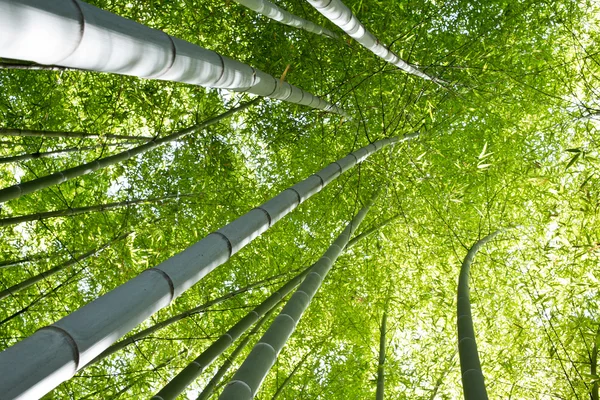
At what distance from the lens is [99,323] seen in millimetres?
1085

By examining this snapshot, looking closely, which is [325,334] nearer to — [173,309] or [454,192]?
[173,309]

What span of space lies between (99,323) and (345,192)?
3.38 meters

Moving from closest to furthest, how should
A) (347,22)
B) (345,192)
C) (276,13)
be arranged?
(347,22)
(276,13)
(345,192)

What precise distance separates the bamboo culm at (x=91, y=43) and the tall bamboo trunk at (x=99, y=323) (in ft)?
1.88

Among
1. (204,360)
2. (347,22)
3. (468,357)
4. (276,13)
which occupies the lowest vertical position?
(204,360)

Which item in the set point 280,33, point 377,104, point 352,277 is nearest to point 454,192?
point 377,104

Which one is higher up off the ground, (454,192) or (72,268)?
(454,192)

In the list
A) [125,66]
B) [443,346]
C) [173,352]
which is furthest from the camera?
[443,346]

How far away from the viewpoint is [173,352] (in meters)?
4.45

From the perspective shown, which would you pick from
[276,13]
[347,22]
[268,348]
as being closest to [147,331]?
[268,348]

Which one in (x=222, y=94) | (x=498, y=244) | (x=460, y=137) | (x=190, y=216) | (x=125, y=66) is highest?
(x=460, y=137)

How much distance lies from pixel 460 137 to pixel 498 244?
4.55ft

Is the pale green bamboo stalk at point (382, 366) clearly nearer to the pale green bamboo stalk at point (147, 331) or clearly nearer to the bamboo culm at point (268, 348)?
the pale green bamboo stalk at point (147, 331)

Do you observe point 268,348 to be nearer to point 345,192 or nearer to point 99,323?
point 99,323
